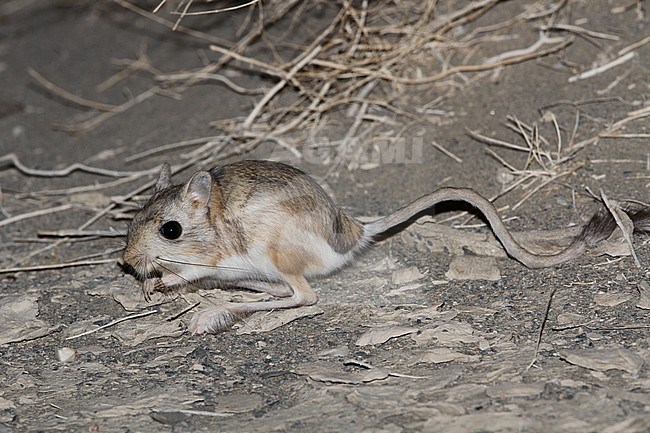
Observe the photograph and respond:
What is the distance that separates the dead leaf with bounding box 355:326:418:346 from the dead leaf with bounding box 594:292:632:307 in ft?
2.23

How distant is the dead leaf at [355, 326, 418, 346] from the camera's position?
354cm

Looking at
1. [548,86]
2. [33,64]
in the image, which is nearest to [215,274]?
[548,86]

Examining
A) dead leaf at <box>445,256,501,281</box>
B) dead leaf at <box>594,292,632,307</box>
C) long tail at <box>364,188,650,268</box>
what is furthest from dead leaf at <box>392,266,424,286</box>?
dead leaf at <box>594,292,632,307</box>

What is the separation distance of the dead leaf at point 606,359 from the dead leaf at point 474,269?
73 cm

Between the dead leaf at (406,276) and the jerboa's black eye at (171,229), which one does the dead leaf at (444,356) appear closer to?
the dead leaf at (406,276)

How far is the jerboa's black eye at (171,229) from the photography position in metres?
3.88

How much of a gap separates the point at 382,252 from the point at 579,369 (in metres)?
1.31

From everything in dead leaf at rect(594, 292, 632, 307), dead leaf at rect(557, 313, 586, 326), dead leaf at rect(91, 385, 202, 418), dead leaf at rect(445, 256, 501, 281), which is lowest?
dead leaf at rect(91, 385, 202, 418)

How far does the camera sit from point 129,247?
3.93 metres

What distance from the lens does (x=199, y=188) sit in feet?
12.5

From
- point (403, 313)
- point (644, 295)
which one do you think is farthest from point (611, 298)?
point (403, 313)

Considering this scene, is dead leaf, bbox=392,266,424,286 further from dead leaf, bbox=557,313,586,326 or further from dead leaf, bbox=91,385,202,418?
dead leaf, bbox=91,385,202,418

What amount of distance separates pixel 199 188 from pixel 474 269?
1.16 meters

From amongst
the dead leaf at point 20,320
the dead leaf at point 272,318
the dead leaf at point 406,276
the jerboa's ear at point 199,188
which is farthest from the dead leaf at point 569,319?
the dead leaf at point 20,320
